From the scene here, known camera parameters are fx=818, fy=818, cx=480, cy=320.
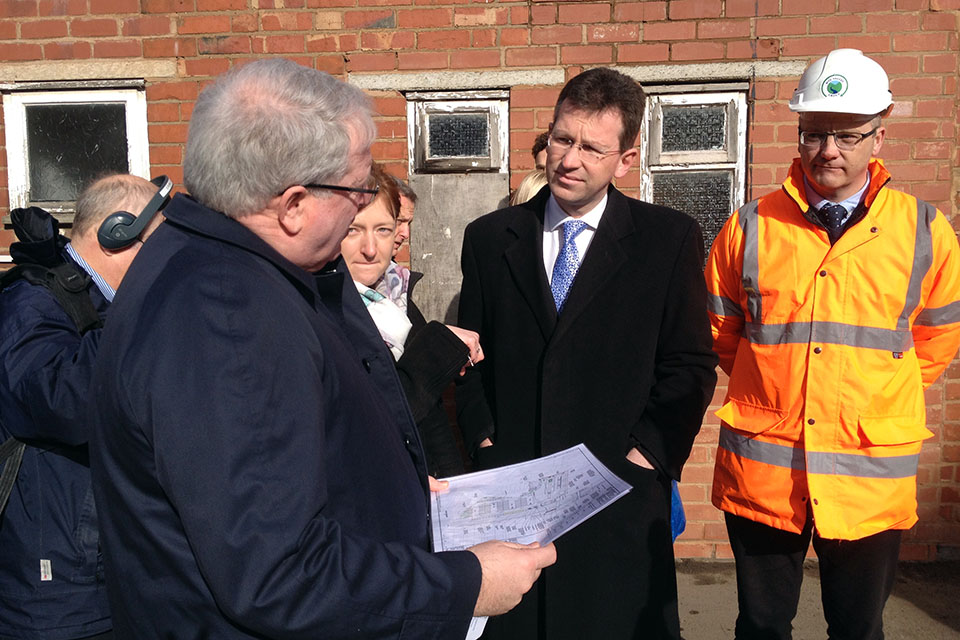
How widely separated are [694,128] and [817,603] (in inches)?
97.4

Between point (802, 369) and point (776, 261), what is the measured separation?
1.23ft

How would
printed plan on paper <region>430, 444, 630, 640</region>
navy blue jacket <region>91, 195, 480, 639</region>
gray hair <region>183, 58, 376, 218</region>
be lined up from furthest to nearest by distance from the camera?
printed plan on paper <region>430, 444, 630, 640</region> → gray hair <region>183, 58, 376, 218</region> → navy blue jacket <region>91, 195, 480, 639</region>

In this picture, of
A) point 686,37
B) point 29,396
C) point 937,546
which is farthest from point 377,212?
point 937,546

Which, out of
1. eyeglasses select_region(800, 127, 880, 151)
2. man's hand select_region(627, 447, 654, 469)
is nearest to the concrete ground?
man's hand select_region(627, 447, 654, 469)

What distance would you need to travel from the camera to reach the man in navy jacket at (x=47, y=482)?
81.5 inches

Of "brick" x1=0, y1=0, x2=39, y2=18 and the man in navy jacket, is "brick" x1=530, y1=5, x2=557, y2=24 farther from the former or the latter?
the man in navy jacket

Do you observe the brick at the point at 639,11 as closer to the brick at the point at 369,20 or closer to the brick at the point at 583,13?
the brick at the point at 583,13

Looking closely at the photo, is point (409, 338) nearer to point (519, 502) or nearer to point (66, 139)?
point (519, 502)

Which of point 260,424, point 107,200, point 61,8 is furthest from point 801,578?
point 61,8

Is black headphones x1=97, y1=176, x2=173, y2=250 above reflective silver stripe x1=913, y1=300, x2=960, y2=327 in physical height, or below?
above

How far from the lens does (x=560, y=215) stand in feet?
9.14

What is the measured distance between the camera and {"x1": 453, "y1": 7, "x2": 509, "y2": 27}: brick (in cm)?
413

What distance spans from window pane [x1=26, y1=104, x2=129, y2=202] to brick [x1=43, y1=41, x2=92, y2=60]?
0.25 meters

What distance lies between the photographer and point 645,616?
104 inches
